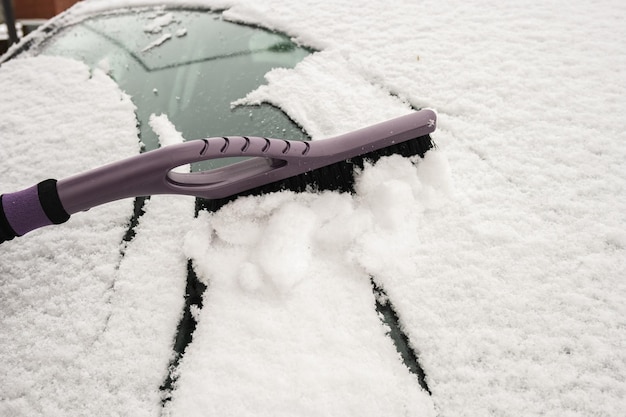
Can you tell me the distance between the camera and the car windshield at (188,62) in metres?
1.09

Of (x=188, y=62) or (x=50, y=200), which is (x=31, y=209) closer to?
(x=50, y=200)

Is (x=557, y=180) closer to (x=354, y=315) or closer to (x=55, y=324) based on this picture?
(x=354, y=315)

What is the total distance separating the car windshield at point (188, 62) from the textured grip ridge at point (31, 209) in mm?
297

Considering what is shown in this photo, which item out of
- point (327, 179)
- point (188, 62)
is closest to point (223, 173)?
point (327, 179)

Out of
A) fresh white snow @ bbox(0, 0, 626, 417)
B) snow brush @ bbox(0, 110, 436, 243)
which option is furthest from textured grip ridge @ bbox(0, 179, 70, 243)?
fresh white snow @ bbox(0, 0, 626, 417)

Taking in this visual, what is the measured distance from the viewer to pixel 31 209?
766mm

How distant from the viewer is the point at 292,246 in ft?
2.65

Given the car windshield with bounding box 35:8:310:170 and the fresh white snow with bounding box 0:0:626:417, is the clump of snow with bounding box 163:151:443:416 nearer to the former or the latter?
the fresh white snow with bounding box 0:0:626:417

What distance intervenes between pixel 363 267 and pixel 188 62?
0.83 metres

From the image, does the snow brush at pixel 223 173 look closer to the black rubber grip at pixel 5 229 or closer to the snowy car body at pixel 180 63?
the black rubber grip at pixel 5 229

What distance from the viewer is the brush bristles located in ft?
2.86

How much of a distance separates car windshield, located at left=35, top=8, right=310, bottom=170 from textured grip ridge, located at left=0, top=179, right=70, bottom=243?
11.7 inches

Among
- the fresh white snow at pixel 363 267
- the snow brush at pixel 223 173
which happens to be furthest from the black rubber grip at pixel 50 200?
the fresh white snow at pixel 363 267

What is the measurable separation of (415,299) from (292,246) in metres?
0.23
